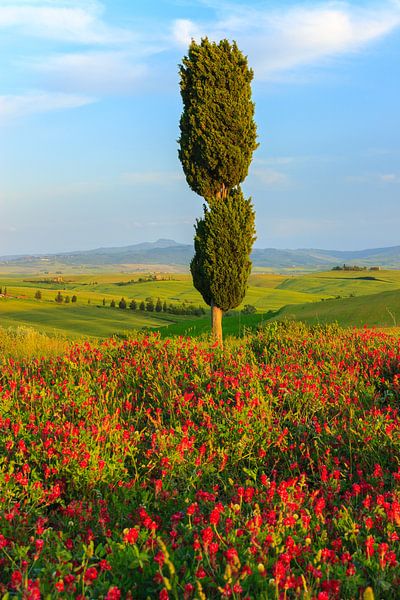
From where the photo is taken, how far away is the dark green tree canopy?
19.1 m

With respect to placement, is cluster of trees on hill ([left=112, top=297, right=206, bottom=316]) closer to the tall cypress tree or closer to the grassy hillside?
the grassy hillside

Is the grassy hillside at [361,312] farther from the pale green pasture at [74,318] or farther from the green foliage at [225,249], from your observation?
the pale green pasture at [74,318]

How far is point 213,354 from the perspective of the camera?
9664 mm

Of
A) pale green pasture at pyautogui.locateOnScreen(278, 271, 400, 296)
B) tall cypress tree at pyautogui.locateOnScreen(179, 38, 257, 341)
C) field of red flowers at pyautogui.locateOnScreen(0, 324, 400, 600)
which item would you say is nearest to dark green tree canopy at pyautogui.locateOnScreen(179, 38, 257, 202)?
tall cypress tree at pyautogui.locateOnScreen(179, 38, 257, 341)

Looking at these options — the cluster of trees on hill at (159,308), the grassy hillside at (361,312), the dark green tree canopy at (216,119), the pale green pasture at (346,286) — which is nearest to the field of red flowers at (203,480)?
the dark green tree canopy at (216,119)

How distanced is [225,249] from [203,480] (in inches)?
564

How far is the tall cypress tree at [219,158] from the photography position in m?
19.0

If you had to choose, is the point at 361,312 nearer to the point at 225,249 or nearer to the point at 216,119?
→ the point at 225,249

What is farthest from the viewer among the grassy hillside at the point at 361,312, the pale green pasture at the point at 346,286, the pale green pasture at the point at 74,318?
the pale green pasture at the point at 346,286

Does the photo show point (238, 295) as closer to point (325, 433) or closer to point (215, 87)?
point (215, 87)

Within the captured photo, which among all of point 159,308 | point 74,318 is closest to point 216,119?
point 74,318

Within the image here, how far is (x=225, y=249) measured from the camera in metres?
19.1

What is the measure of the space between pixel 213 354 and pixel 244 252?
1028cm

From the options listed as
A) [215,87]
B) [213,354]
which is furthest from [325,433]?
[215,87]
